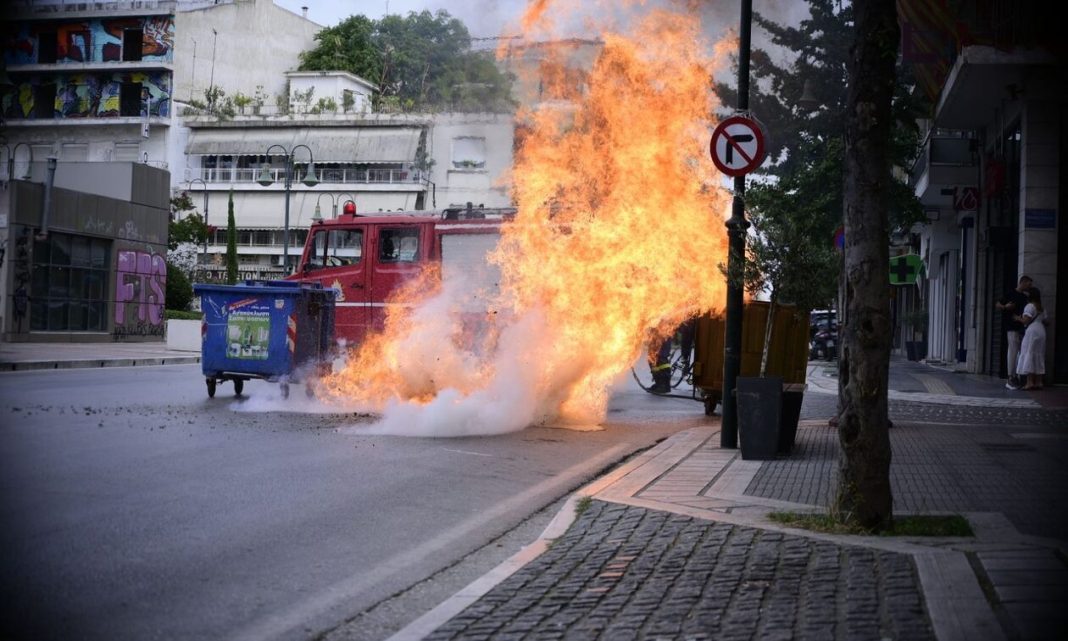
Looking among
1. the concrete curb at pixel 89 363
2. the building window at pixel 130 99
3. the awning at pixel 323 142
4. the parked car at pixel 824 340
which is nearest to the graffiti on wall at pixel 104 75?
the building window at pixel 130 99

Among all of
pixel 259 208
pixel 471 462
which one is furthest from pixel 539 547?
pixel 259 208

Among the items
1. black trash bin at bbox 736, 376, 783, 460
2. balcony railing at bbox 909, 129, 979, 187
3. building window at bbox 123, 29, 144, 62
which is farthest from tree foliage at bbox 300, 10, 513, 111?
building window at bbox 123, 29, 144, 62

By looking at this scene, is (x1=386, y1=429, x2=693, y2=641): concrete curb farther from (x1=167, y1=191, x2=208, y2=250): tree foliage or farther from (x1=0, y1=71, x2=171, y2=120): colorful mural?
(x1=0, y1=71, x2=171, y2=120): colorful mural

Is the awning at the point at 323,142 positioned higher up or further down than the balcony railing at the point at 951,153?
higher up

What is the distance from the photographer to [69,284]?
1410 inches

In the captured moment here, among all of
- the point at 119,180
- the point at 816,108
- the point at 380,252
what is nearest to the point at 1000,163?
the point at 816,108

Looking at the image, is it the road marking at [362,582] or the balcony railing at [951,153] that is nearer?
the road marking at [362,582]

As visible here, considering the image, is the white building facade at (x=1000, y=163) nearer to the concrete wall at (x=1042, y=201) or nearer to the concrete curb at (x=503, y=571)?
the concrete wall at (x=1042, y=201)

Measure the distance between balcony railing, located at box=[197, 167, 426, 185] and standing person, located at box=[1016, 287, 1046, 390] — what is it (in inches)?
1747

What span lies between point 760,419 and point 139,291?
32.8 metres

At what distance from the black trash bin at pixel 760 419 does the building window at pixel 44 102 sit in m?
64.0

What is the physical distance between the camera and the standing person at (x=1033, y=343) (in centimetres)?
1894

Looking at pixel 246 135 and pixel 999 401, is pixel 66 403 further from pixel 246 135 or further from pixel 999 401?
pixel 246 135

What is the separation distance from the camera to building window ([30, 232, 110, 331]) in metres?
34.6
